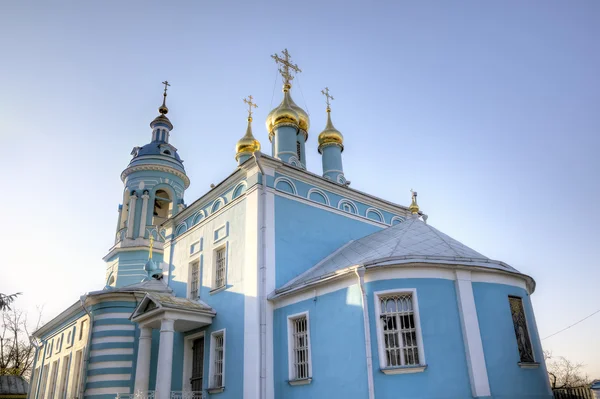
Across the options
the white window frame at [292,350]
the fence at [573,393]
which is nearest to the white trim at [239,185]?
the white window frame at [292,350]

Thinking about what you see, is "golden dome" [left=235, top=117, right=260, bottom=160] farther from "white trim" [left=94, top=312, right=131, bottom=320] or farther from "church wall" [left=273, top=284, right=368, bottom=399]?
"church wall" [left=273, top=284, right=368, bottom=399]

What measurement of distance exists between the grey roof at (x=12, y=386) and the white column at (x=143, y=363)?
6.26 meters

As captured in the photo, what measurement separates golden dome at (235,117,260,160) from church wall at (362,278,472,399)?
10102 millimetres

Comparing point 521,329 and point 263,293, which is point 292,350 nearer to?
point 263,293

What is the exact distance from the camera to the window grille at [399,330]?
927 cm

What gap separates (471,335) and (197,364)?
770cm

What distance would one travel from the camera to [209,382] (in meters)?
12.4

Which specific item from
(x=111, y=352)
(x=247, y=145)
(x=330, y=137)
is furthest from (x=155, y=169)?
(x=111, y=352)

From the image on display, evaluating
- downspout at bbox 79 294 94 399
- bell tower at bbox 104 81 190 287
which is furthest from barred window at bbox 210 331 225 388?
bell tower at bbox 104 81 190 287

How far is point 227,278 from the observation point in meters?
13.1

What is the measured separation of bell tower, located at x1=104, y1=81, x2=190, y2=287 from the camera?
21609 mm

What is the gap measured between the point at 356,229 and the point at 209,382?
236 inches

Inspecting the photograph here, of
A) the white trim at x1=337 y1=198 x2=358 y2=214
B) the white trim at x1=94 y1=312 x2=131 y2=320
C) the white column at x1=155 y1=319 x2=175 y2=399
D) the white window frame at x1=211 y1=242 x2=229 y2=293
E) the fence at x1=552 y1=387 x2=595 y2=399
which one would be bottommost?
the fence at x1=552 y1=387 x2=595 y2=399

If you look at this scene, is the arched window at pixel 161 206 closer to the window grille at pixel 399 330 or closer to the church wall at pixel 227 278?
the church wall at pixel 227 278
